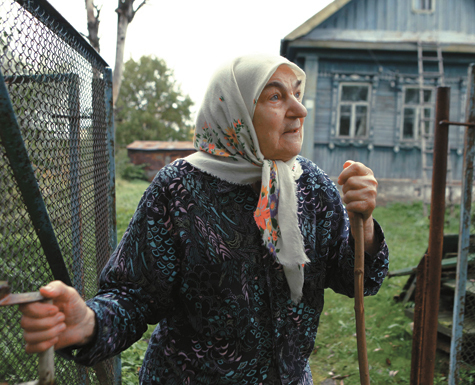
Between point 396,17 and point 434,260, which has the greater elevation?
point 396,17

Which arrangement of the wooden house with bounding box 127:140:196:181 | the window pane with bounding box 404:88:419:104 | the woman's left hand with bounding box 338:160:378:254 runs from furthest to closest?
the wooden house with bounding box 127:140:196:181 < the window pane with bounding box 404:88:419:104 < the woman's left hand with bounding box 338:160:378:254

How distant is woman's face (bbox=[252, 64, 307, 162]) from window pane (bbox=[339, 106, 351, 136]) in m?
9.59

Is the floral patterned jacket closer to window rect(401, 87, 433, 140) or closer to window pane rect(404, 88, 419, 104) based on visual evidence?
window rect(401, 87, 433, 140)

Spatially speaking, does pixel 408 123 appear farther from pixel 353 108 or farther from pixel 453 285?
pixel 453 285

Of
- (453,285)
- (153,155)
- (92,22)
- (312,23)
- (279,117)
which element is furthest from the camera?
(153,155)

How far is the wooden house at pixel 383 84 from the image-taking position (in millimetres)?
10203

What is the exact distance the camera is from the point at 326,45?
32.2 feet

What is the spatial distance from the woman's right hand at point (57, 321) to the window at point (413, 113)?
10.9 m

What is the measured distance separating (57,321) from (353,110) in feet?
34.6

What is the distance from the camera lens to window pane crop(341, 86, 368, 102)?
10453 millimetres

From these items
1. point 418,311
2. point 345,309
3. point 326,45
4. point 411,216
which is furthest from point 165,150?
point 418,311

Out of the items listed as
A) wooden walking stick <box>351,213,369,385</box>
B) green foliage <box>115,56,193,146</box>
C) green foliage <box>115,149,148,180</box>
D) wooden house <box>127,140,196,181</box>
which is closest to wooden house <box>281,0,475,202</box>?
wooden walking stick <box>351,213,369,385</box>

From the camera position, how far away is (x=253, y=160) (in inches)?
54.2

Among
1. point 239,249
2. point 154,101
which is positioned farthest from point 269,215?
point 154,101
